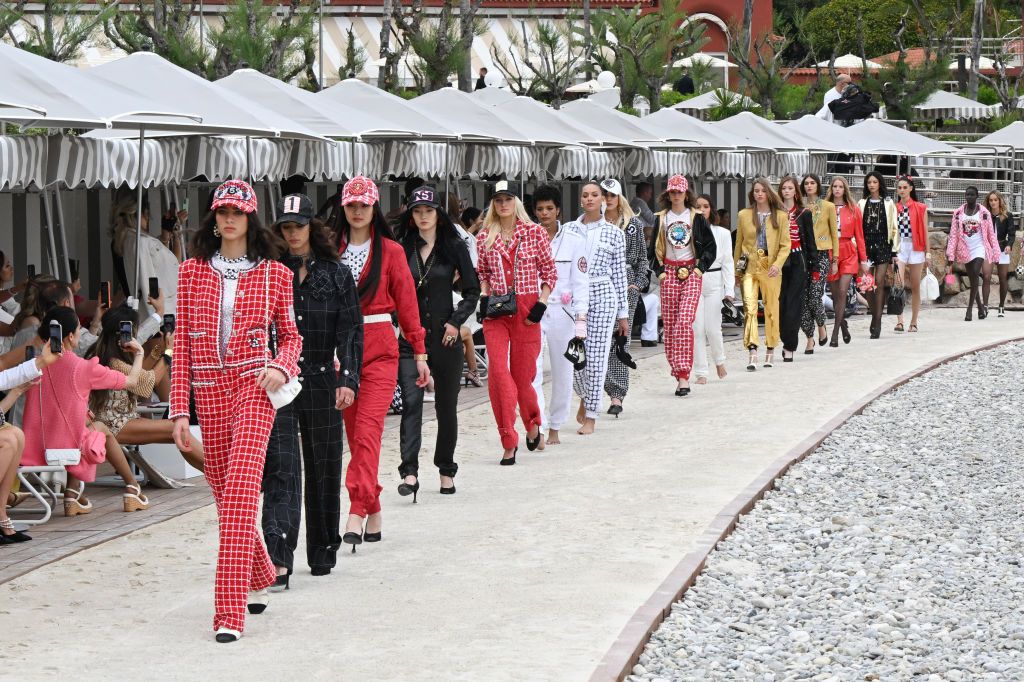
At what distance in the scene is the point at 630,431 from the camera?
40.4 ft

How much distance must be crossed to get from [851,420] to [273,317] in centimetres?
717

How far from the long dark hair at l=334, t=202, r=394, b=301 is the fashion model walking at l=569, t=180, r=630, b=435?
358 centimetres

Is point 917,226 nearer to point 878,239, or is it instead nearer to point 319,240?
point 878,239

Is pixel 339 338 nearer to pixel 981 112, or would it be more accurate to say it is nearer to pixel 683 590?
pixel 683 590

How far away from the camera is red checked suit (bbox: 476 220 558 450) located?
34.8 ft

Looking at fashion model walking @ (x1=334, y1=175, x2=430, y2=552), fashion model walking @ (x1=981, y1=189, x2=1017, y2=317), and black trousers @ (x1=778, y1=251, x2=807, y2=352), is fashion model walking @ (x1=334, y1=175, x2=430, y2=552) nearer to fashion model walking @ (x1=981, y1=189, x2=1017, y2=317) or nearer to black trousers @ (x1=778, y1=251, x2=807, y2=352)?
black trousers @ (x1=778, y1=251, x2=807, y2=352)

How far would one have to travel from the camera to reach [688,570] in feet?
24.9

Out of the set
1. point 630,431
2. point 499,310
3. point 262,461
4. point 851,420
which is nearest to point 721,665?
point 262,461

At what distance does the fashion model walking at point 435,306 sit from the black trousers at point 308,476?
164cm

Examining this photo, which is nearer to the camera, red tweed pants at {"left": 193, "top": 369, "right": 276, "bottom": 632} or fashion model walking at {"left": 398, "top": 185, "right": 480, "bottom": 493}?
red tweed pants at {"left": 193, "top": 369, "right": 276, "bottom": 632}

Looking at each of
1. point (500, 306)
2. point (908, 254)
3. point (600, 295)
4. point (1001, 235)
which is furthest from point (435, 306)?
point (1001, 235)

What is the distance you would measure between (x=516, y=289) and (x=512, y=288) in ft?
0.08

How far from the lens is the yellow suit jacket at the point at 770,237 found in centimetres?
1587

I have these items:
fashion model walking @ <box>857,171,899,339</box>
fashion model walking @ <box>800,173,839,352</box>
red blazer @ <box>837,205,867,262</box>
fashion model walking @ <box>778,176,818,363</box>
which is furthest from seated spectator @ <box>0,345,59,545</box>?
fashion model walking @ <box>857,171,899,339</box>
